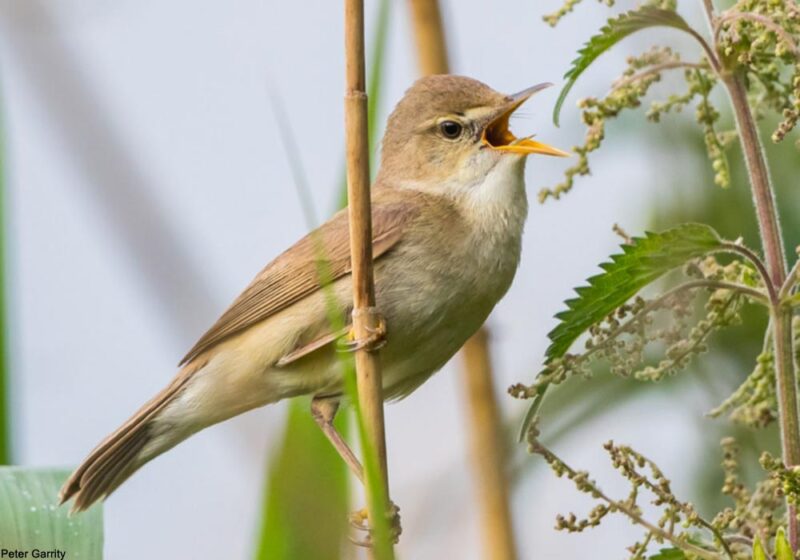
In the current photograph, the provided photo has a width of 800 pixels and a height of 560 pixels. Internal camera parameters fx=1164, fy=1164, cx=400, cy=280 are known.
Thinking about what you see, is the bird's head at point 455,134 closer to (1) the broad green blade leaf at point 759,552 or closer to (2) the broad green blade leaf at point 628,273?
(2) the broad green blade leaf at point 628,273

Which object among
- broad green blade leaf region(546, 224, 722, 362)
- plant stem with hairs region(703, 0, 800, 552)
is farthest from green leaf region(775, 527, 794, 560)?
broad green blade leaf region(546, 224, 722, 362)

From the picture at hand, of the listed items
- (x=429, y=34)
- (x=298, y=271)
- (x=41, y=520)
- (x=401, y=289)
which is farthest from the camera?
(x=298, y=271)

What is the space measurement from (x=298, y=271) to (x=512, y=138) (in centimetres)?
73

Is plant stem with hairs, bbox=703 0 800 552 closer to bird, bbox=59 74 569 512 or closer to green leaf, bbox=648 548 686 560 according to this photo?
green leaf, bbox=648 548 686 560

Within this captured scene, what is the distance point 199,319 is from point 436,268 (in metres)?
1.50

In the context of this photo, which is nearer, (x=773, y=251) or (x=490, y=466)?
(x=773, y=251)

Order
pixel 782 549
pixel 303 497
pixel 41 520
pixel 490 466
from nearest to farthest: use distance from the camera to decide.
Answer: pixel 303 497, pixel 782 549, pixel 41 520, pixel 490 466

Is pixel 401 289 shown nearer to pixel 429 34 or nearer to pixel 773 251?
pixel 429 34

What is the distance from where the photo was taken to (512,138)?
336 cm

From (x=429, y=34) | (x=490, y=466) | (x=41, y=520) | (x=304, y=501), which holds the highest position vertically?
(x=429, y=34)

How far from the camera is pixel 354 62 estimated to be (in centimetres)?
183

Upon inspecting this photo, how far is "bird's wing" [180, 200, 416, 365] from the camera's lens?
3154mm

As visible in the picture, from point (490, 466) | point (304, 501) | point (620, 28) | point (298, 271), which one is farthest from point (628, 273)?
point (298, 271)

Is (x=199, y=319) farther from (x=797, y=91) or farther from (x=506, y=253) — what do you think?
(x=506, y=253)
